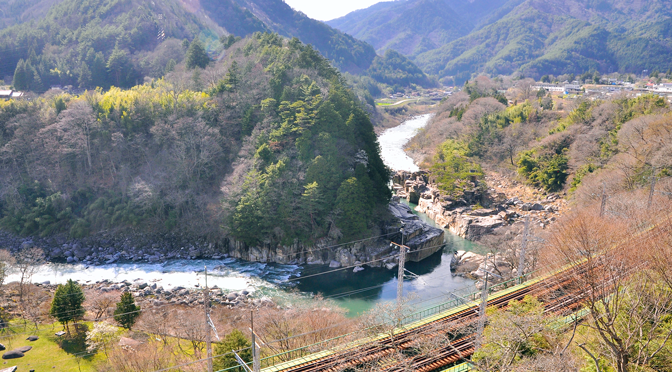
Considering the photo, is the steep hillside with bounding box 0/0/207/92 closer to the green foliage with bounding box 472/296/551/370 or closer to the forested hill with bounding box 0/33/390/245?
the forested hill with bounding box 0/33/390/245

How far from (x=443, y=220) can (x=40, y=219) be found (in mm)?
26952

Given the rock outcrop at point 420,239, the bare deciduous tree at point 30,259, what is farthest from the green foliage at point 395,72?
the bare deciduous tree at point 30,259

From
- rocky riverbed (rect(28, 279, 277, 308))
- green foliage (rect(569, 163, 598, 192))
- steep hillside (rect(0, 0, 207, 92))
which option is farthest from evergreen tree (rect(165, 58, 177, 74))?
green foliage (rect(569, 163, 598, 192))

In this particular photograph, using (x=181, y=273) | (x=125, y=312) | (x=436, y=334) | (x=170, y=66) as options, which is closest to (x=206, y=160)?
(x=181, y=273)

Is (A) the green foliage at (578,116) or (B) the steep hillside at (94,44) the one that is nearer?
(A) the green foliage at (578,116)

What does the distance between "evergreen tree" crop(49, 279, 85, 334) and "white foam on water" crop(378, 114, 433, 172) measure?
108 feet

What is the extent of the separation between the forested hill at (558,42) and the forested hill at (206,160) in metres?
92.6

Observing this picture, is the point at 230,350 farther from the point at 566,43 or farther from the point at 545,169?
the point at 566,43

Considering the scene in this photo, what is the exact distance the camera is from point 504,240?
2514 cm

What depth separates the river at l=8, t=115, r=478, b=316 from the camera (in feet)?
72.8

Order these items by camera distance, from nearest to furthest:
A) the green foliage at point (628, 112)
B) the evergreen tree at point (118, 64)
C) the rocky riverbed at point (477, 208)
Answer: the rocky riverbed at point (477, 208) → the green foliage at point (628, 112) → the evergreen tree at point (118, 64)

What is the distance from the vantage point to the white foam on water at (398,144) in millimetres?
47719

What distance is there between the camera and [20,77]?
41.5m

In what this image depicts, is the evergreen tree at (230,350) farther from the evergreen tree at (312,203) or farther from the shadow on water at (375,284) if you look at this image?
the evergreen tree at (312,203)
